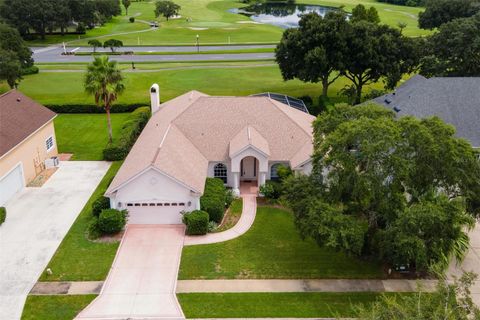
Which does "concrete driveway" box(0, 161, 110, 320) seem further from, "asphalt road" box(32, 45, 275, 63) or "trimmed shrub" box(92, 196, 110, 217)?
"asphalt road" box(32, 45, 275, 63)

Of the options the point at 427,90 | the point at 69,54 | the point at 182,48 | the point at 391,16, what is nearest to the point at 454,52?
the point at 427,90

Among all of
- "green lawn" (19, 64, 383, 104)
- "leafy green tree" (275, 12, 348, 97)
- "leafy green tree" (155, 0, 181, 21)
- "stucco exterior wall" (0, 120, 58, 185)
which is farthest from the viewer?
"leafy green tree" (155, 0, 181, 21)

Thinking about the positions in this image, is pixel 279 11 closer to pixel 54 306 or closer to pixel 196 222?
pixel 196 222

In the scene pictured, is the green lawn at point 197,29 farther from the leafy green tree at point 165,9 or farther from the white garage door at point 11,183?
the white garage door at point 11,183

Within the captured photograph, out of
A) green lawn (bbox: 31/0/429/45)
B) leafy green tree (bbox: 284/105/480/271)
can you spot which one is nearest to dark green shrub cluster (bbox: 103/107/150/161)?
leafy green tree (bbox: 284/105/480/271)

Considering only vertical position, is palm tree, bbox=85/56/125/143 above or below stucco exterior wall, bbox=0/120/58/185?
above

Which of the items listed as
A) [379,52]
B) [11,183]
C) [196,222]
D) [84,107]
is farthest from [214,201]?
[379,52]
